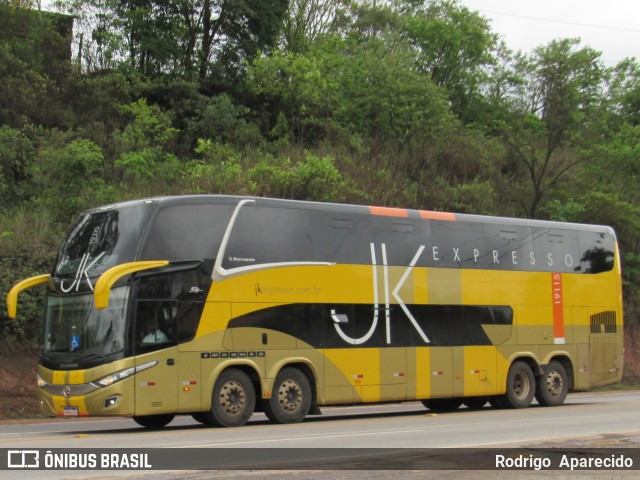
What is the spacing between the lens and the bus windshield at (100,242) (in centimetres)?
1620

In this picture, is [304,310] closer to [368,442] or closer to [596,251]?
[368,442]

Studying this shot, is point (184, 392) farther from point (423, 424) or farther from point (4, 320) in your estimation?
point (4, 320)

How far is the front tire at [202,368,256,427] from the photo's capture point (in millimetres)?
16922

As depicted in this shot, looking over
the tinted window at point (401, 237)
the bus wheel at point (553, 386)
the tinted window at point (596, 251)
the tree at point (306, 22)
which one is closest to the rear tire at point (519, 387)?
the bus wheel at point (553, 386)

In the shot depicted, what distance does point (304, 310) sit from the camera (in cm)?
1828

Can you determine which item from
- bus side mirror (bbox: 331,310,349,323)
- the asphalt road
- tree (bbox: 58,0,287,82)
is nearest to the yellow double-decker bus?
bus side mirror (bbox: 331,310,349,323)

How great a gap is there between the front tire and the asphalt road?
0.30 meters

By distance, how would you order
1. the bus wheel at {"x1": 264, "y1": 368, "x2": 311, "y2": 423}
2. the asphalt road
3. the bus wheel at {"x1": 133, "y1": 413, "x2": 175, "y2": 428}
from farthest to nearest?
1. the bus wheel at {"x1": 133, "y1": 413, "x2": 175, "y2": 428}
2. the bus wheel at {"x1": 264, "y1": 368, "x2": 311, "y2": 423}
3. the asphalt road

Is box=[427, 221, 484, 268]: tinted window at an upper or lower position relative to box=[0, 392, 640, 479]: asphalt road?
upper

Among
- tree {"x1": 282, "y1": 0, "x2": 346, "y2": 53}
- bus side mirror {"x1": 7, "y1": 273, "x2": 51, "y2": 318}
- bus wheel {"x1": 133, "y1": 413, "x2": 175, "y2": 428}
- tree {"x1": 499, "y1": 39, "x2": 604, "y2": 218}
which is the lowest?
bus wheel {"x1": 133, "y1": 413, "x2": 175, "y2": 428}

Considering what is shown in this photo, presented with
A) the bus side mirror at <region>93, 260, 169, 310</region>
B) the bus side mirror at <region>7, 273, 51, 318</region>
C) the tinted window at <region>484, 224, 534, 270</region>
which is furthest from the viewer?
the tinted window at <region>484, 224, 534, 270</region>

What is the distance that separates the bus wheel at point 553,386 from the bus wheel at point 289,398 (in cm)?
737

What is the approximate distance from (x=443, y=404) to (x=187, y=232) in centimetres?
977

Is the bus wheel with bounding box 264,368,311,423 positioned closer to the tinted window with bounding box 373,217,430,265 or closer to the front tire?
the front tire
